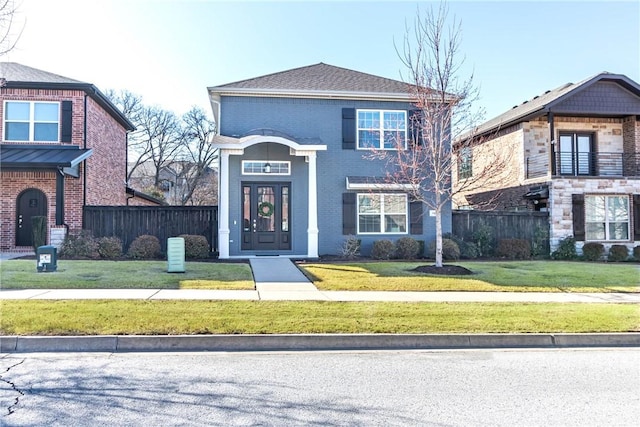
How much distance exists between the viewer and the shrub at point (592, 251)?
17.7m

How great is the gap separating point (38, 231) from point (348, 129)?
1070cm

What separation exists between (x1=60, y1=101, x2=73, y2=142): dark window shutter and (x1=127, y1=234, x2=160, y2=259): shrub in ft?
15.8

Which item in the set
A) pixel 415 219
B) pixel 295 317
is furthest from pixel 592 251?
pixel 295 317

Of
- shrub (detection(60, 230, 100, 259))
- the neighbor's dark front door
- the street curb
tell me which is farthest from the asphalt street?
the neighbor's dark front door

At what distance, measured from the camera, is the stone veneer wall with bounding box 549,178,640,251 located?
59.7 ft

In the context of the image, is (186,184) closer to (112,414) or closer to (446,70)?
(446,70)

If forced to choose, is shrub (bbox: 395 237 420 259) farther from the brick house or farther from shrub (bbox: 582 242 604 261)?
the brick house

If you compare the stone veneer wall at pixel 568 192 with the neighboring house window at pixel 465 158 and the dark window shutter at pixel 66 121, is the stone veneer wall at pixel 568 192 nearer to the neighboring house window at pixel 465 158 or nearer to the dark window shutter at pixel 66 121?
the neighboring house window at pixel 465 158

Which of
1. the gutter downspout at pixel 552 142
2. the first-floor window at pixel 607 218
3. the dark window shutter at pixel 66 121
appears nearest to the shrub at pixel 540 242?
the first-floor window at pixel 607 218

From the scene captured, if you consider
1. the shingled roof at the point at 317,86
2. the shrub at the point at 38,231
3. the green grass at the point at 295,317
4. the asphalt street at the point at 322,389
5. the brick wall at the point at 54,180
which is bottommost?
the asphalt street at the point at 322,389

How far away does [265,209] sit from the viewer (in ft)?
52.0

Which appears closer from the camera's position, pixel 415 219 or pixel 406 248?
pixel 406 248

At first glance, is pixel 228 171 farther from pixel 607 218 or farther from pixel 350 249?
pixel 607 218

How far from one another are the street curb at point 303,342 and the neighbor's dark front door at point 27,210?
11.9m
